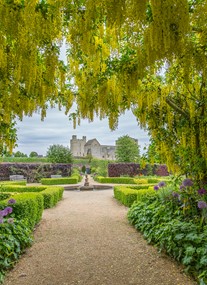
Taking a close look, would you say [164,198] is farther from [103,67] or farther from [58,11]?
[58,11]

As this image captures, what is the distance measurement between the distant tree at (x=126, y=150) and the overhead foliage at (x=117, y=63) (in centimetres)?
2166

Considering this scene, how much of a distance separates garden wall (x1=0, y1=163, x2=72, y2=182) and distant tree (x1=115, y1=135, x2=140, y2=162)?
7.52m

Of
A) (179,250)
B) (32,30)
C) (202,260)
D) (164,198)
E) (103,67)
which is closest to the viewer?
(32,30)

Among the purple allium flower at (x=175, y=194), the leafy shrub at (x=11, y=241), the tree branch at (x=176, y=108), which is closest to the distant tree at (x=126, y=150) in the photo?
the purple allium flower at (x=175, y=194)

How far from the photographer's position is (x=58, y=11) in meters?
2.75

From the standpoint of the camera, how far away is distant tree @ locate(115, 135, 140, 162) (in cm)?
2733

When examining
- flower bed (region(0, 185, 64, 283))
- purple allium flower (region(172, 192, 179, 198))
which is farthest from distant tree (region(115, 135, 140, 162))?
purple allium flower (region(172, 192, 179, 198))

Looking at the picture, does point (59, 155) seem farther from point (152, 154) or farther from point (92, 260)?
point (92, 260)

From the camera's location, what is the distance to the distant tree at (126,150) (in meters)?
27.3

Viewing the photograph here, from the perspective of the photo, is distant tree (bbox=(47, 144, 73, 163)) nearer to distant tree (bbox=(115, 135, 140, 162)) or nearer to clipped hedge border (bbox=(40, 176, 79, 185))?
clipped hedge border (bbox=(40, 176, 79, 185))

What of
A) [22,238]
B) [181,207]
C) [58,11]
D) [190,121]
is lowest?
[22,238]

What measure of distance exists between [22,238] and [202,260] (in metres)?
2.92

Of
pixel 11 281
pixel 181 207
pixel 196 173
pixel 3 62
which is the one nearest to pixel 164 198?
pixel 181 207

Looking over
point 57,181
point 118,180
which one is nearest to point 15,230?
point 57,181
